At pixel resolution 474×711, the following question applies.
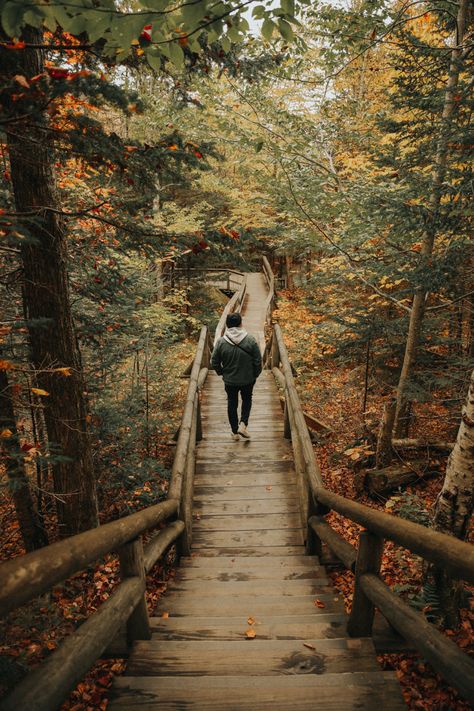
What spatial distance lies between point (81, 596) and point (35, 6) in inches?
227

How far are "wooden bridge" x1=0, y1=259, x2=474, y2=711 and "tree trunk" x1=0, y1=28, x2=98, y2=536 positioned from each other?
152 cm

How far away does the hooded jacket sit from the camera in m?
5.72

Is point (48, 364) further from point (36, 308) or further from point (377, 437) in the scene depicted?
point (377, 437)

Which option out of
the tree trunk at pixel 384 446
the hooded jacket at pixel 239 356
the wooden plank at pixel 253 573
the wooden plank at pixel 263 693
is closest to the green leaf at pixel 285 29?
the wooden plank at pixel 263 693

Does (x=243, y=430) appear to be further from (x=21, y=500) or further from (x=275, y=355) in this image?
(x=21, y=500)

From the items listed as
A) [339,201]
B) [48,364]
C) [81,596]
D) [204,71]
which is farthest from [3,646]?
[339,201]

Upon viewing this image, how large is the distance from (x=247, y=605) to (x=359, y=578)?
118cm

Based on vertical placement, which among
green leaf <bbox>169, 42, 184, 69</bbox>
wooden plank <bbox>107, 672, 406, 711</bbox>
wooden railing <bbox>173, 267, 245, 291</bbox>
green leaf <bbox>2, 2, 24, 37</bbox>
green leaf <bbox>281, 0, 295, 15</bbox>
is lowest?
wooden plank <bbox>107, 672, 406, 711</bbox>

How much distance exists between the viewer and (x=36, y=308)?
4.40 m

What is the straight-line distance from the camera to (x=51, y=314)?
4.41m

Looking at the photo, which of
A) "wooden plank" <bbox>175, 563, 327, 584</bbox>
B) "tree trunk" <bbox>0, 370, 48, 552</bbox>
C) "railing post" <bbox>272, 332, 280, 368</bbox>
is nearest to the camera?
"wooden plank" <bbox>175, 563, 327, 584</bbox>

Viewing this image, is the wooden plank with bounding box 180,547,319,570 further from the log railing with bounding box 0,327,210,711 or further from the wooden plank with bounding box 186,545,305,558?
the log railing with bounding box 0,327,210,711

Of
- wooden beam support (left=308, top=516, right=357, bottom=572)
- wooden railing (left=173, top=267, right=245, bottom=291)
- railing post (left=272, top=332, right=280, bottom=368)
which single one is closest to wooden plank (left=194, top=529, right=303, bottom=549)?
wooden beam support (left=308, top=516, right=357, bottom=572)

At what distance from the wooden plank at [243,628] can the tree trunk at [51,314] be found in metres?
1.80
